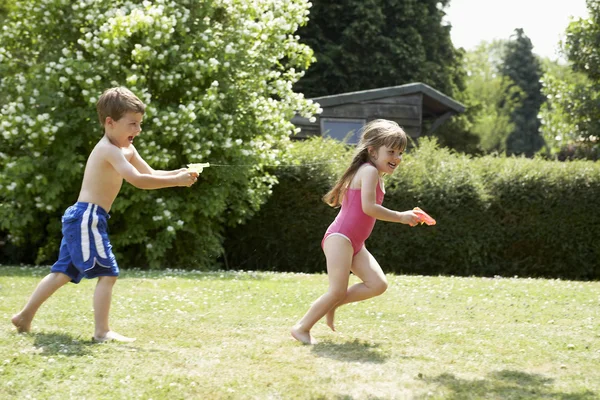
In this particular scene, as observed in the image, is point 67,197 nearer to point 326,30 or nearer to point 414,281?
point 414,281

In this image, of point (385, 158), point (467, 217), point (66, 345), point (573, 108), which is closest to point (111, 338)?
point (66, 345)

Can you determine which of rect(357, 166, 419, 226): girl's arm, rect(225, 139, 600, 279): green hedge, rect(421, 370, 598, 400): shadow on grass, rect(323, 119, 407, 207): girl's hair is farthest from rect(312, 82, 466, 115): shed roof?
rect(421, 370, 598, 400): shadow on grass

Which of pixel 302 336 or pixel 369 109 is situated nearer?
pixel 302 336

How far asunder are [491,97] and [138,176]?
52.0 m

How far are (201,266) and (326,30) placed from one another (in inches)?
703

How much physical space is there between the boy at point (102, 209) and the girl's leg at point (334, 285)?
109 cm

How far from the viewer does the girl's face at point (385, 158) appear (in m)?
5.69

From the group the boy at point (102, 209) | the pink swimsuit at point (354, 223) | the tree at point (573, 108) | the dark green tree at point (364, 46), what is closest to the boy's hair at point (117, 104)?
the boy at point (102, 209)

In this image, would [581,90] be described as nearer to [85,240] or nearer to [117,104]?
[117,104]

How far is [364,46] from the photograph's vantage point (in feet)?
93.7

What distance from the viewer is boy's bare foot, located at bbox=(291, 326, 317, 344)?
5.56m

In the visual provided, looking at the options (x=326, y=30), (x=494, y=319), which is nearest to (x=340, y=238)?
(x=494, y=319)

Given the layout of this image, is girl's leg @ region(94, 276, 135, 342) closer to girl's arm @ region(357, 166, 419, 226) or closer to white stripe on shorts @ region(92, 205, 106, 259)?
white stripe on shorts @ region(92, 205, 106, 259)

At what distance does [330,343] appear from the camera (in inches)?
220
